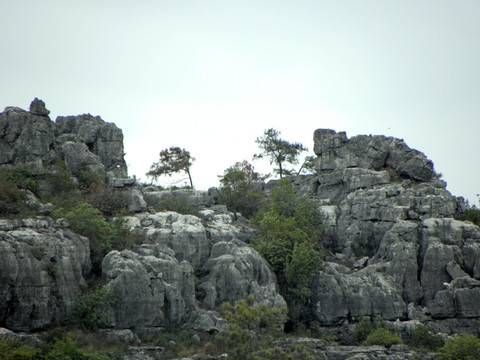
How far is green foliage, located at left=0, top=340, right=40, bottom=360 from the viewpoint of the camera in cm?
2708

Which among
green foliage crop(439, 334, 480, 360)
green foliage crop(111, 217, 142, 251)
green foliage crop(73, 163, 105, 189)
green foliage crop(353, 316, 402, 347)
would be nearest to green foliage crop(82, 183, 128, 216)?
green foliage crop(73, 163, 105, 189)

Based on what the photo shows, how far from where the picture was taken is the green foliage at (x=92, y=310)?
33.9 m

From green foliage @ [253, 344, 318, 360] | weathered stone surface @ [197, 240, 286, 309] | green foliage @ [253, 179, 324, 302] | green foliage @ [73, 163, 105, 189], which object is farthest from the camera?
green foliage @ [73, 163, 105, 189]

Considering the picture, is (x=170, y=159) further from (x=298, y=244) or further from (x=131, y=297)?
(x=131, y=297)

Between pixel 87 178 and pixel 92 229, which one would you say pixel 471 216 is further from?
pixel 87 178

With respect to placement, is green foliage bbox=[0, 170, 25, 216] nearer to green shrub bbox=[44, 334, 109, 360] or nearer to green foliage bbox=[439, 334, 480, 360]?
green shrub bbox=[44, 334, 109, 360]

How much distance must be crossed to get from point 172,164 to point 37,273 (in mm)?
37909

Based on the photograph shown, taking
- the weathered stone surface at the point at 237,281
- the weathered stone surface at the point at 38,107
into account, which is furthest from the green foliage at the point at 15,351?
the weathered stone surface at the point at 38,107

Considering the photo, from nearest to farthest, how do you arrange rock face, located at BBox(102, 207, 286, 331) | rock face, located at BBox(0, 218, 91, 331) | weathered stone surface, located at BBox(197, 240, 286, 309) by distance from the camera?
rock face, located at BBox(0, 218, 91, 331)
rock face, located at BBox(102, 207, 286, 331)
weathered stone surface, located at BBox(197, 240, 286, 309)

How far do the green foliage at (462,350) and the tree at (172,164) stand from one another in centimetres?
4008

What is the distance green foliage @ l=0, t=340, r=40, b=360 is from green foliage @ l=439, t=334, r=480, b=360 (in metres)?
26.7

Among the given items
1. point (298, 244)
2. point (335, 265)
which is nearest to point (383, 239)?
point (335, 265)

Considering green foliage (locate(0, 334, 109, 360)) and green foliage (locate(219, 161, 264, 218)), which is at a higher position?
green foliage (locate(219, 161, 264, 218))

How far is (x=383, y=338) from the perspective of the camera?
128 feet
